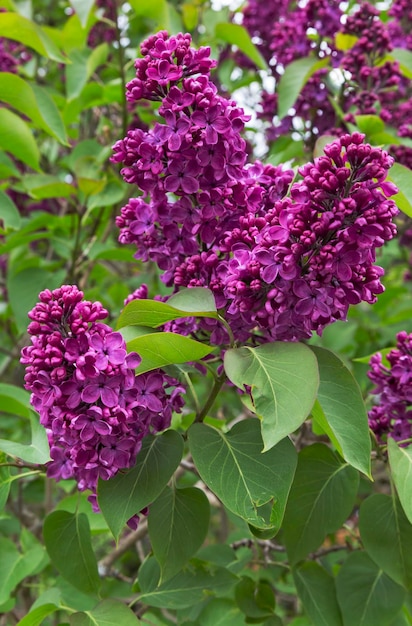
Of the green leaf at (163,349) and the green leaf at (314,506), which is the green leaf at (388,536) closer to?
the green leaf at (314,506)

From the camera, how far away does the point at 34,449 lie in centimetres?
146

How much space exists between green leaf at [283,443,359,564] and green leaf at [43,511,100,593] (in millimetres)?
418

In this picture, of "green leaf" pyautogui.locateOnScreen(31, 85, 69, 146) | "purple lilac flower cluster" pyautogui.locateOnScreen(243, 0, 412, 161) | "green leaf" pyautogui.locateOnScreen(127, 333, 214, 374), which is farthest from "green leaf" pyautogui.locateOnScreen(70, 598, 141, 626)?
"purple lilac flower cluster" pyautogui.locateOnScreen(243, 0, 412, 161)

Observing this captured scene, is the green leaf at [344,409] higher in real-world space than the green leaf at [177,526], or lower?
higher

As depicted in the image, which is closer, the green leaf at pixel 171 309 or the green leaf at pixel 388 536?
the green leaf at pixel 171 309

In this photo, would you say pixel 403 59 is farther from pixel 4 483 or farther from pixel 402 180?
pixel 4 483

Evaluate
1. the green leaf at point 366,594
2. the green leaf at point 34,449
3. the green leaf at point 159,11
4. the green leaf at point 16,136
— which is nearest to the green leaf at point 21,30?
the green leaf at point 16,136

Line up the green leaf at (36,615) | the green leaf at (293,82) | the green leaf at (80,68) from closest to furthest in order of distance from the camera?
the green leaf at (36,615) → the green leaf at (293,82) → the green leaf at (80,68)

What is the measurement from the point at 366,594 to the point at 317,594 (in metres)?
0.13

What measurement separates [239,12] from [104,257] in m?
1.53

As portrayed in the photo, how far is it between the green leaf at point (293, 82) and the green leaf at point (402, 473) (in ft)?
4.62

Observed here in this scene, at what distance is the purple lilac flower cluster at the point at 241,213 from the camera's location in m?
1.18

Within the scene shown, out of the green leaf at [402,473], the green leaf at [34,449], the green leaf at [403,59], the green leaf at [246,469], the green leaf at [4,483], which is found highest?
the green leaf at [403,59]

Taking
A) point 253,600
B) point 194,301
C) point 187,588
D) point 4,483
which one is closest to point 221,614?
point 253,600
